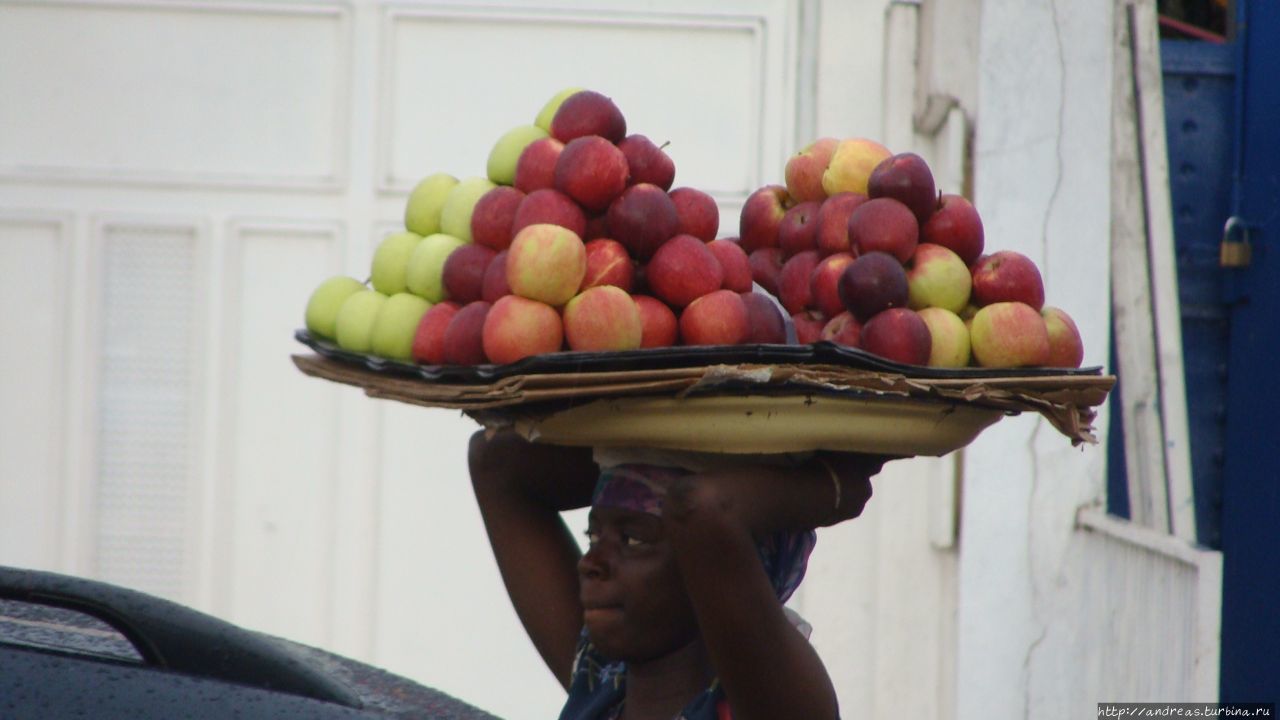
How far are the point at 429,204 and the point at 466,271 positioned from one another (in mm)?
267

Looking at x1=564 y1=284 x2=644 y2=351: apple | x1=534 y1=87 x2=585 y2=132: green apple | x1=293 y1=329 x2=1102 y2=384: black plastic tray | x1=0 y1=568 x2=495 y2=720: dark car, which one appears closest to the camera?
x1=0 y1=568 x2=495 y2=720: dark car

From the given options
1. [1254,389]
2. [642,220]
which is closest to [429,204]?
[642,220]

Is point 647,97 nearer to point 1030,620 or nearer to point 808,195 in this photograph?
point 1030,620

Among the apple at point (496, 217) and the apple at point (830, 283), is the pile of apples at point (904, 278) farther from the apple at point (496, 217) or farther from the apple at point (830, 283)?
the apple at point (496, 217)

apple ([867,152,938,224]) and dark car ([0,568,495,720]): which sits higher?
apple ([867,152,938,224])

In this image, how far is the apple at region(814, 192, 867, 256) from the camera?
1.97m

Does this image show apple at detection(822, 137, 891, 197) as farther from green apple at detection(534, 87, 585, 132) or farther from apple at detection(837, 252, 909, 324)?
green apple at detection(534, 87, 585, 132)

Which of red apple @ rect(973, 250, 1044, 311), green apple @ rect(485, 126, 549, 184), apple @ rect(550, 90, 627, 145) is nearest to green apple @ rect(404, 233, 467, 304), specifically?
green apple @ rect(485, 126, 549, 184)

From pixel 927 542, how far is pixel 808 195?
2.99 metres

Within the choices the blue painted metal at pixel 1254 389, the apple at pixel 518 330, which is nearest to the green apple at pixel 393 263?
the apple at pixel 518 330

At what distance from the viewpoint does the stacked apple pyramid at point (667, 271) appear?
182cm

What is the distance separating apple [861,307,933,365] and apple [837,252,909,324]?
17 mm

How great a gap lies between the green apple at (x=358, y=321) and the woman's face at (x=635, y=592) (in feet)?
1.46

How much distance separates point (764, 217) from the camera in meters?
2.17
